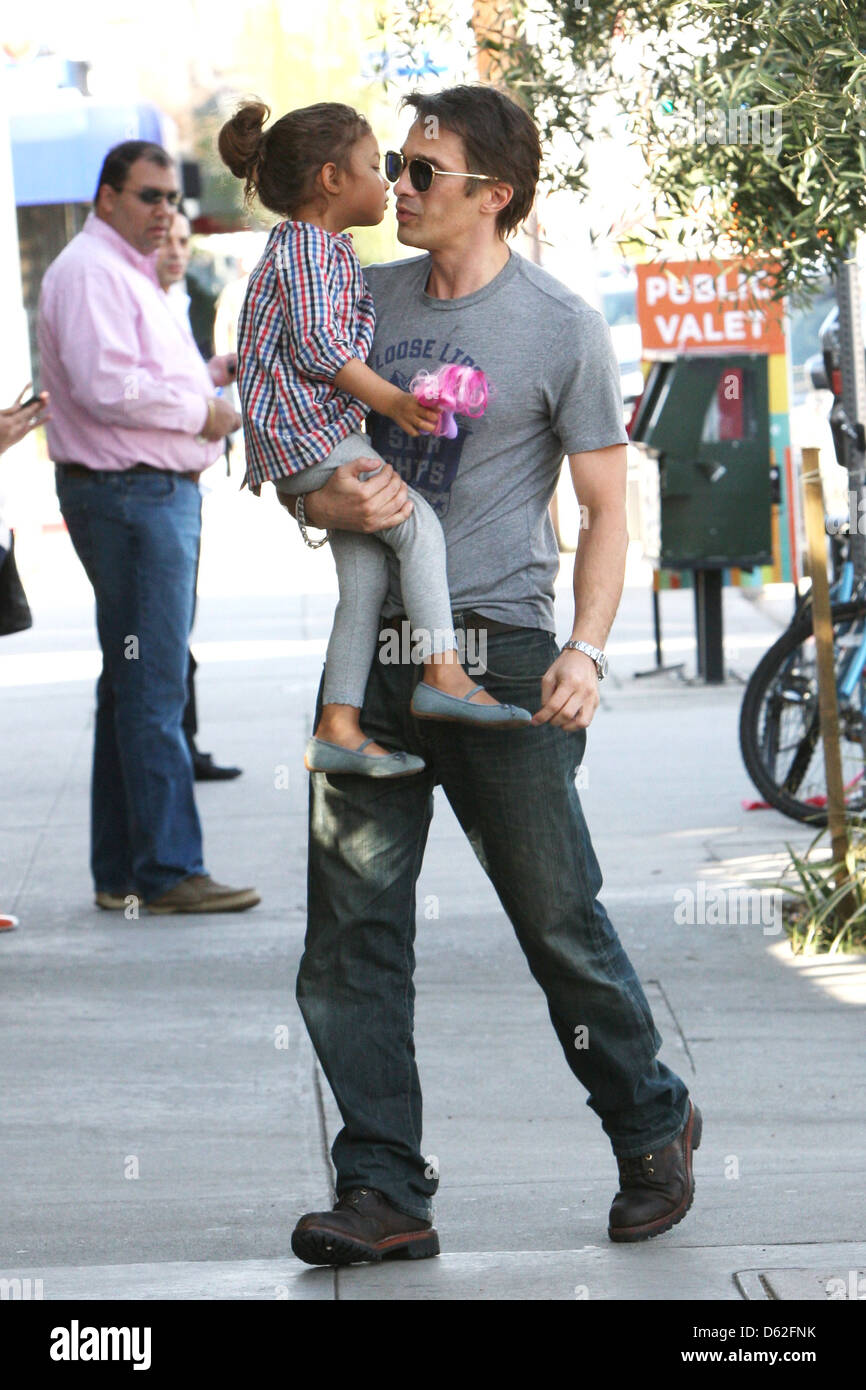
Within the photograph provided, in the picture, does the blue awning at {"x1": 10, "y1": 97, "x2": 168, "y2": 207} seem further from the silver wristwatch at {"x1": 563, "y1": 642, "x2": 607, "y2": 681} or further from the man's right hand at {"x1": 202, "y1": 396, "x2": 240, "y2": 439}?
the silver wristwatch at {"x1": 563, "y1": 642, "x2": 607, "y2": 681}

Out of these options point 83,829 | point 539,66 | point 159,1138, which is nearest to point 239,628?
point 83,829

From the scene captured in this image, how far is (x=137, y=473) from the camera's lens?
6344 mm

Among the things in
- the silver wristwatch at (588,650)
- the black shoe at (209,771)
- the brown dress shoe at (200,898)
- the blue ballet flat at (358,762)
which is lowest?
the black shoe at (209,771)

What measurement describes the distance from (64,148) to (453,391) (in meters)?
21.2

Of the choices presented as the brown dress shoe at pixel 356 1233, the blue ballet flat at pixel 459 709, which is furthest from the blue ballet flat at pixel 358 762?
the brown dress shoe at pixel 356 1233

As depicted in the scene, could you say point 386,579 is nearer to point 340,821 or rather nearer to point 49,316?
point 340,821

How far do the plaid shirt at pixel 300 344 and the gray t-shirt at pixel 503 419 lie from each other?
82 millimetres

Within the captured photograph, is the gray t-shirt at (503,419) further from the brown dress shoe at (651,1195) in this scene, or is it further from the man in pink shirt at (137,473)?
the man in pink shirt at (137,473)

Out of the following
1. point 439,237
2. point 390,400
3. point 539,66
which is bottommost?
point 390,400

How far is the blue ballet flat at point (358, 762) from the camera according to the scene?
363 cm

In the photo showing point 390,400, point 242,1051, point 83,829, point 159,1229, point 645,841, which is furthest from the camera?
point 83,829

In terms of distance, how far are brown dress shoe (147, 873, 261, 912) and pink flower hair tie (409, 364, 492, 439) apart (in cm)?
332
